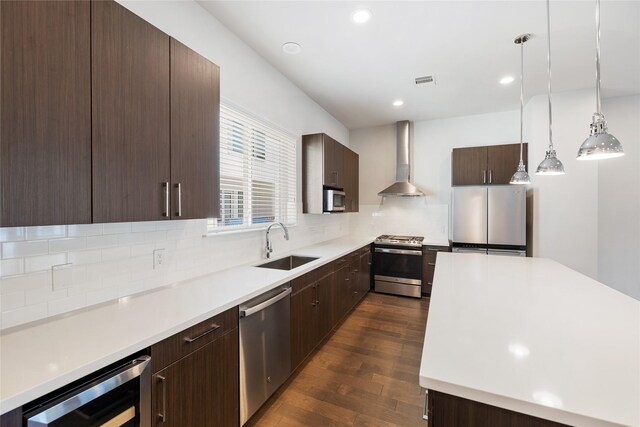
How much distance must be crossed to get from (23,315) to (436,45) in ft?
11.0

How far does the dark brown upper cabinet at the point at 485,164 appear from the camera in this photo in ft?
12.7

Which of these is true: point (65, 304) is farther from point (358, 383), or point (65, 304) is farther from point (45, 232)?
point (358, 383)

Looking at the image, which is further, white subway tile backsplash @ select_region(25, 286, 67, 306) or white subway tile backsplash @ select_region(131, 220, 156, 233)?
white subway tile backsplash @ select_region(131, 220, 156, 233)

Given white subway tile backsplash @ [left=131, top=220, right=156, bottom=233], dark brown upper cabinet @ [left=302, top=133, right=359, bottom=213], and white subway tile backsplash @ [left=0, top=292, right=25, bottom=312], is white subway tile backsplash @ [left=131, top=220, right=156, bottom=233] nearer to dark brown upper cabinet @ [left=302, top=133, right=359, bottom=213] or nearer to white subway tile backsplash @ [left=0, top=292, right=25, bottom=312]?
white subway tile backsplash @ [left=0, top=292, right=25, bottom=312]

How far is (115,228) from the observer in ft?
4.93

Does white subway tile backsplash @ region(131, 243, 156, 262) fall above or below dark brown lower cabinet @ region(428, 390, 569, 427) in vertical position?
above

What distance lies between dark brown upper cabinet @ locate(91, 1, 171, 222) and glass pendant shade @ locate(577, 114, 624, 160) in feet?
7.08

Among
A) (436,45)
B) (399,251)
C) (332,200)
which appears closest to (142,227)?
(332,200)

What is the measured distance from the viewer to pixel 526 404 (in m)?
0.74

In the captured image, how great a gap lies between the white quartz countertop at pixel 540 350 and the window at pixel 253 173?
1703mm

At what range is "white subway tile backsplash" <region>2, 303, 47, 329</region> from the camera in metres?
1.13

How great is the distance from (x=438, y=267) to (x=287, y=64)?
8.23ft

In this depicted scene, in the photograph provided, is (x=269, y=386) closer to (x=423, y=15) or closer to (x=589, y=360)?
(x=589, y=360)

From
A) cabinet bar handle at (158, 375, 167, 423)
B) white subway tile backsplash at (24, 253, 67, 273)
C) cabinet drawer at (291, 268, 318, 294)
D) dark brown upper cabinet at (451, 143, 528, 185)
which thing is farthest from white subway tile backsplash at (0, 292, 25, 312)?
dark brown upper cabinet at (451, 143, 528, 185)
